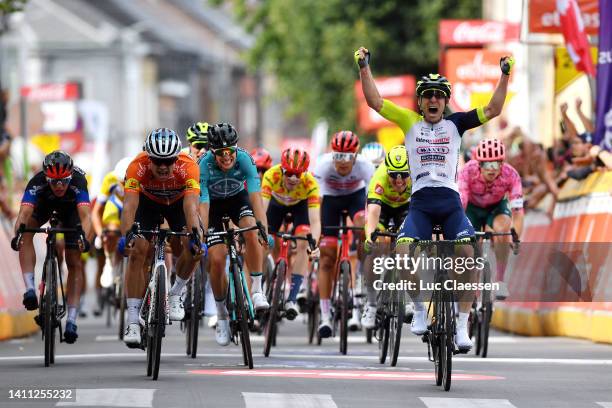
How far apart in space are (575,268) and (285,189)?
11.6ft

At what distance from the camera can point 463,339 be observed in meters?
13.6

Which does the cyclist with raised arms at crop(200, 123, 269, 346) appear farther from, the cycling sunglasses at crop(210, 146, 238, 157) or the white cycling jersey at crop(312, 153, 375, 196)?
the white cycling jersey at crop(312, 153, 375, 196)

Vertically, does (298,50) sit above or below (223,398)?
above

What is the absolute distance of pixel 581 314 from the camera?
20.0m

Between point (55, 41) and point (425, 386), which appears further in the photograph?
point (55, 41)

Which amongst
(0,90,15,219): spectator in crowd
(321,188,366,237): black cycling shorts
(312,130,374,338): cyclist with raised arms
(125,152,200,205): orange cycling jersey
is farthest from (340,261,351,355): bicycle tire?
(0,90,15,219): spectator in crowd

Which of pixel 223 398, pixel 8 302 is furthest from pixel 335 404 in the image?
pixel 8 302

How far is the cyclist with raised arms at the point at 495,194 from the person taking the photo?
18016mm

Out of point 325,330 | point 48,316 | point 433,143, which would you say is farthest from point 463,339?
point 325,330

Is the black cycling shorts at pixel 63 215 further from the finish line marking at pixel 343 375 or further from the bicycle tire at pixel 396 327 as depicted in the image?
the bicycle tire at pixel 396 327

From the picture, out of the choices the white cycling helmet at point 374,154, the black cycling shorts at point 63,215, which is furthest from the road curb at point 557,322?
the black cycling shorts at point 63,215

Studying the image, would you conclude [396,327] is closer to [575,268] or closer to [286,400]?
[286,400]

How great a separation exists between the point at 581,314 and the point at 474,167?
2.63 metres

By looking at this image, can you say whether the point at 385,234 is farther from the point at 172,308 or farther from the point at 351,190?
the point at 351,190
